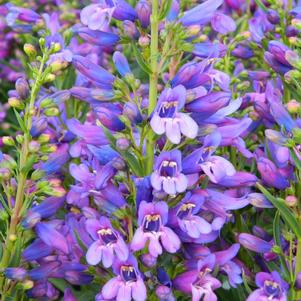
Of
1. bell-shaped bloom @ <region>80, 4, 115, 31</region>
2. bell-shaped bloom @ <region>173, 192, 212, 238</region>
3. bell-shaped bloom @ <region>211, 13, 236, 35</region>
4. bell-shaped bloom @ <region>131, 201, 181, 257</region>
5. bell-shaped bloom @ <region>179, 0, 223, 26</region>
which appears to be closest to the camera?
bell-shaped bloom @ <region>131, 201, 181, 257</region>

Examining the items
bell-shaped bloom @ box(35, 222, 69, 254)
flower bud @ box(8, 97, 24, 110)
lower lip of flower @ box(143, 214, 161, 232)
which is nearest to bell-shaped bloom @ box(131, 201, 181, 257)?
lower lip of flower @ box(143, 214, 161, 232)

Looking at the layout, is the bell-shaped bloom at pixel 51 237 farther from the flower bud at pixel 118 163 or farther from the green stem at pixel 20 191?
the flower bud at pixel 118 163

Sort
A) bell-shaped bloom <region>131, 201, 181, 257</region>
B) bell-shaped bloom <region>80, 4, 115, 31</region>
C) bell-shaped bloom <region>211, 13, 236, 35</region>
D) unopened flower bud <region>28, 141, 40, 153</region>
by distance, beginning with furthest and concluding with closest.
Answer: bell-shaped bloom <region>211, 13, 236, 35</region> < bell-shaped bloom <region>80, 4, 115, 31</region> < unopened flower bud <region>28, 141, 40, 153</region> < bell-shaped bloom <region>131, 201, 181, 257</region>

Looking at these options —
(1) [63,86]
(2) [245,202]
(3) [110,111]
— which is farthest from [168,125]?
A: (1) [63,86]

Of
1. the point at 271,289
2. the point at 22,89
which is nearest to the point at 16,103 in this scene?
the point at 22,89

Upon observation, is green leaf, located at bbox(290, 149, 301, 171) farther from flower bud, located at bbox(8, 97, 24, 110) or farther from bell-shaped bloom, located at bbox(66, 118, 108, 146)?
flower bud, located at bbox(8, 97, 24, 110)

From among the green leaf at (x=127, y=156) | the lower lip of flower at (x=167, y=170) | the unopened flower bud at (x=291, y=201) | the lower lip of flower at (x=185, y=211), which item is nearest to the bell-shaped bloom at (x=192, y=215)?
the lower lip of flower at (x=185, y=211)

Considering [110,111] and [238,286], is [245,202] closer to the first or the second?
[238,286]
